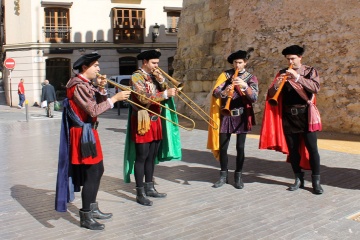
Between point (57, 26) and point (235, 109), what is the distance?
72.9 feet

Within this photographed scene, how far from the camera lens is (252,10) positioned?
42.2 ft

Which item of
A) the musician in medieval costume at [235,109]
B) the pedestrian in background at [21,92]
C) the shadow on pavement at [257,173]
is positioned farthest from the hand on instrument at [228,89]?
the pedestrian in background at [21,92]

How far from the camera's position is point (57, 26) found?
1025 inches

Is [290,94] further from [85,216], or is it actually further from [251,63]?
[251,63]

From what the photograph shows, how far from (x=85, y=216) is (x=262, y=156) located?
4392mm

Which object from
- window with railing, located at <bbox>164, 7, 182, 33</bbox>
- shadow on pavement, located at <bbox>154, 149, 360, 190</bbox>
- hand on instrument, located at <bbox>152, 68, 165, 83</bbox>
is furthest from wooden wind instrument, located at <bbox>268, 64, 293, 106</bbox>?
window with railing, located at <bbox>164, 7, 182, 33</bbox>

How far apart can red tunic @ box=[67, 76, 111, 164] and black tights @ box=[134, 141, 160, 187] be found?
2.88ft

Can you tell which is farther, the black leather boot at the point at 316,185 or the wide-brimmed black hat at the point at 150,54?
the black leather boot at the point at 316,185

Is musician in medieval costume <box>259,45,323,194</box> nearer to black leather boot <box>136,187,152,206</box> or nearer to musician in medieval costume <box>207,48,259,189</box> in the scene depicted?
musician in medieval costume <box>207,48,259,189</box>

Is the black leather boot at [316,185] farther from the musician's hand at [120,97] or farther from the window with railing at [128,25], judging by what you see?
the window with railing at [128,25]

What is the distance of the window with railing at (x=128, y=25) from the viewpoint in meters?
27.1

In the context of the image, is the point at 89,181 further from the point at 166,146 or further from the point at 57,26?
the point at 57,26

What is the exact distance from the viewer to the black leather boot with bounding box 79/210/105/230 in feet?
14.5

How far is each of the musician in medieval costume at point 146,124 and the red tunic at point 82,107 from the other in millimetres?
748
